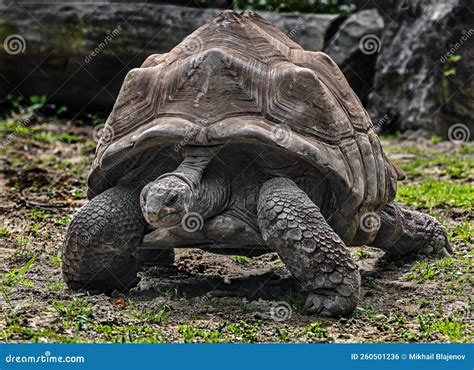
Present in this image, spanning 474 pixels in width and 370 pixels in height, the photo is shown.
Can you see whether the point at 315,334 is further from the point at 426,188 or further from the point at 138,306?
the point at 426,188

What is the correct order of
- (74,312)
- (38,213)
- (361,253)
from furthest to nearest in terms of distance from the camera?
(38,213) → (361,253) → (74,312)

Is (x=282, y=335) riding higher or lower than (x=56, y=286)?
higher

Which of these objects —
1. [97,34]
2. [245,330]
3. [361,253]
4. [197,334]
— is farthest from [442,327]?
[97,34]

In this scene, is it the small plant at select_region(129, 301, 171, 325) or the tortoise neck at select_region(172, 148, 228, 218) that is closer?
the small plant at select_region(129, 301, 171, 325)

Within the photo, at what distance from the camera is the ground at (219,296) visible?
3.81 m

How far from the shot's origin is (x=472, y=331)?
154 inches

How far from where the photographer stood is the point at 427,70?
11000mm

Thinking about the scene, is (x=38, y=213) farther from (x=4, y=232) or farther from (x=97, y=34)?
(x=97, y=34)

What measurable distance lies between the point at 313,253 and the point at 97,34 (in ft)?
26.2

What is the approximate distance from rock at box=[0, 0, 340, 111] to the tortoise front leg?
7322 millimetres

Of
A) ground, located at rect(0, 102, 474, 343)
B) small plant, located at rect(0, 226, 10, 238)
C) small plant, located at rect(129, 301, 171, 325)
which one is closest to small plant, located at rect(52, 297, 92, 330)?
ground, located at rect(0, 102, 474, 343)

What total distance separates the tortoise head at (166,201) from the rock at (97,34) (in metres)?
7.40

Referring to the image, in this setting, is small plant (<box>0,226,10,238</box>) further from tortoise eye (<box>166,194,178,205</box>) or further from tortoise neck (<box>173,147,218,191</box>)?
tortoise eye (<box>166,194,178,205</box>)

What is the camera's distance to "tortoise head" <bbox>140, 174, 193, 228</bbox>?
4051mm
